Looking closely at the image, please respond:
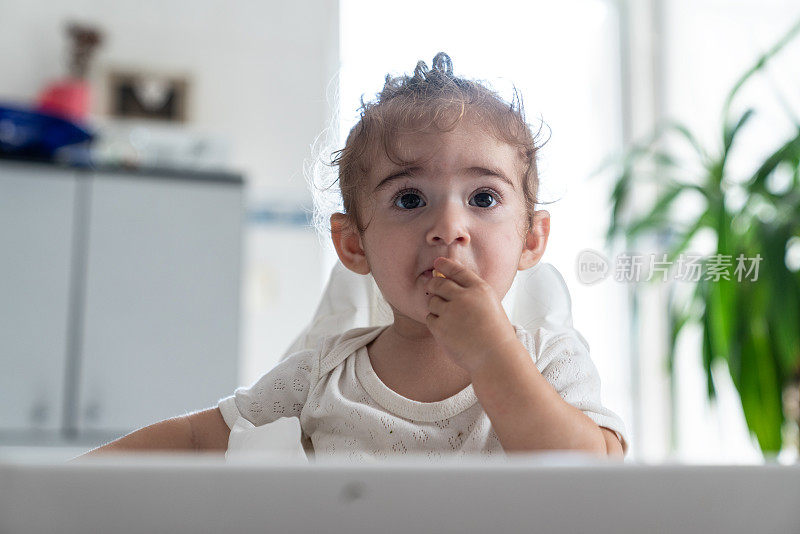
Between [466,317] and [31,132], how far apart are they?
1.72m

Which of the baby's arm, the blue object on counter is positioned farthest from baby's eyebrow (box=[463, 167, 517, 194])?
the blue object on counter

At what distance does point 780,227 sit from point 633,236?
450mm

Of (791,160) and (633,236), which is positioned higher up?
(791,160)

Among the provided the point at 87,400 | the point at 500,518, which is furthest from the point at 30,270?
the point at 500,518

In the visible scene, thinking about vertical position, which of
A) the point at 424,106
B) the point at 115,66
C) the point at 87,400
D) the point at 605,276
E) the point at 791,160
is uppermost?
the point at 115,66

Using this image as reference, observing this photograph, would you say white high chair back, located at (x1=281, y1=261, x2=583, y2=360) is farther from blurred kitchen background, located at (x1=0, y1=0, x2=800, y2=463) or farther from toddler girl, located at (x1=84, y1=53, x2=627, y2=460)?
blurred kitchen background, located at (x1=0, y1=0, x2=800, y2=463)

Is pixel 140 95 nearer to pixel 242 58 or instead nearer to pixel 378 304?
pixel 242 58

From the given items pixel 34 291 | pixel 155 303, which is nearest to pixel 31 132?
pixel 34 291

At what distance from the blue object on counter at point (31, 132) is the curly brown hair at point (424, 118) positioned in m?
1.50

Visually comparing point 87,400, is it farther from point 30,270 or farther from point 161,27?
point 161,27

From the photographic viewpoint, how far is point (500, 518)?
0.28 m

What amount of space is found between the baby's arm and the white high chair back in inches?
5.0

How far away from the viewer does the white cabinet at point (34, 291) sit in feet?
Result: 6.07

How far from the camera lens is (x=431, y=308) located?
623 mm
